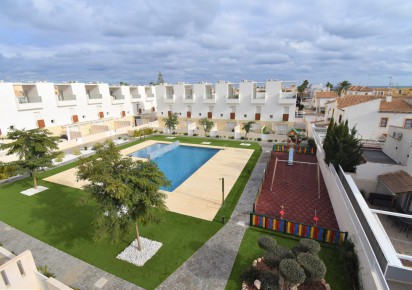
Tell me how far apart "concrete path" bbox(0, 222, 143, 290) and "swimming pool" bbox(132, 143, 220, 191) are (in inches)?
368

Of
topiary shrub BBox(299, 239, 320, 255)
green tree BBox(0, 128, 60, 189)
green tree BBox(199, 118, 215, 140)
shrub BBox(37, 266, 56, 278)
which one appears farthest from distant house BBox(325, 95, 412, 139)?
green tree BBox(0, 128, 60, 189)

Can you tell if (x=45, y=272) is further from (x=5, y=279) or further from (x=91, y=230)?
(x=91, y=230)

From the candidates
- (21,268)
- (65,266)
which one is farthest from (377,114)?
(21,268)

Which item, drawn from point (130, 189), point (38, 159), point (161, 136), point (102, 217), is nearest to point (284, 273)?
point (130, 189)

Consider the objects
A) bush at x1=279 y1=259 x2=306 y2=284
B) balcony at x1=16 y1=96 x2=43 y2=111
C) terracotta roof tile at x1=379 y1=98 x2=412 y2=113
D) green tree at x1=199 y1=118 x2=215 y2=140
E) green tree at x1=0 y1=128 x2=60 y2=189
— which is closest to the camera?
bush at x1=279 y1=259 x2=306 y2=284

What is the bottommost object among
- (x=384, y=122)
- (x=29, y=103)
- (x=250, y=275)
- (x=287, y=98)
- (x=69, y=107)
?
(x=250, y=275)

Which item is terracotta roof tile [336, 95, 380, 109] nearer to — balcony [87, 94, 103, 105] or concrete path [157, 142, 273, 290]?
concrete path [157, 142, 273, 290]

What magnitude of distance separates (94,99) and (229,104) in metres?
24.5

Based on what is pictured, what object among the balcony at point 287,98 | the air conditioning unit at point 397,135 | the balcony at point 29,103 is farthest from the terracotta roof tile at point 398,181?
the balcony at point 29,103

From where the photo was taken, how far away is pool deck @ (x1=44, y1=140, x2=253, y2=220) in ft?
51.3

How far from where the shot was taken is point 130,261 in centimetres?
1076

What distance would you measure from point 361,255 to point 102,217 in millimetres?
11101

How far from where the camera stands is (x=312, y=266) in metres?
7.80

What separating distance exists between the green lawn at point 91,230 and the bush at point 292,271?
5272mm
